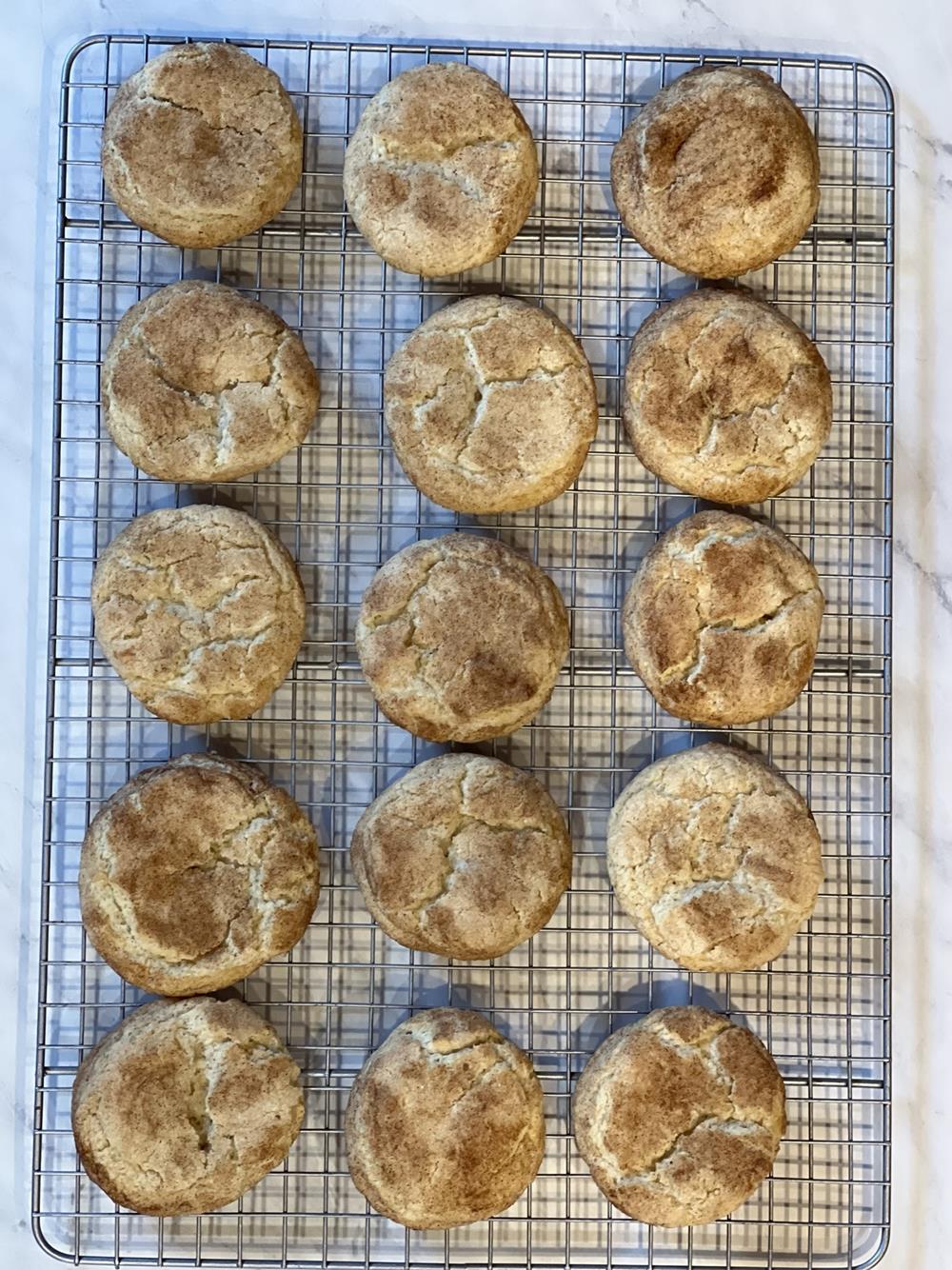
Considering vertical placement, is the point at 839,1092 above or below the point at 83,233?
below

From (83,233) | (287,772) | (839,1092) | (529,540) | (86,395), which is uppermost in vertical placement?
(83,233)

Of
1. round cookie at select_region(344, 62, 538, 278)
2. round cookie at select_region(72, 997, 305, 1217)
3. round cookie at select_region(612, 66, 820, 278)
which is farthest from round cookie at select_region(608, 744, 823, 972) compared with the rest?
round cookie at select_region(344, 62, 538, 278)

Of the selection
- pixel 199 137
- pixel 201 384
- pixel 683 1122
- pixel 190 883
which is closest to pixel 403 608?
pixel 201 384

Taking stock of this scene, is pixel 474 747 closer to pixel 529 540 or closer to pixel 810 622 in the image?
pixel 529 540

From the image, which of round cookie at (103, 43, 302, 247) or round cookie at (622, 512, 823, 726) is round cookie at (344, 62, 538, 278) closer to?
round cookie at (103, 43, 302, 247)

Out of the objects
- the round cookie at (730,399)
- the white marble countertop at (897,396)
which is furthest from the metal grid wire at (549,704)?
the round cookie at (730,399)

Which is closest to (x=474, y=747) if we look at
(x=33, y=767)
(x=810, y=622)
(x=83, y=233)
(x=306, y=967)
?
(x=306, y=967)

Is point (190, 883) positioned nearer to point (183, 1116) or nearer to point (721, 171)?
point (183, 1116)

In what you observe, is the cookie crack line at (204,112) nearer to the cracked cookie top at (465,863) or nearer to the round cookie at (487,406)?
the round cookie at (487,406)
